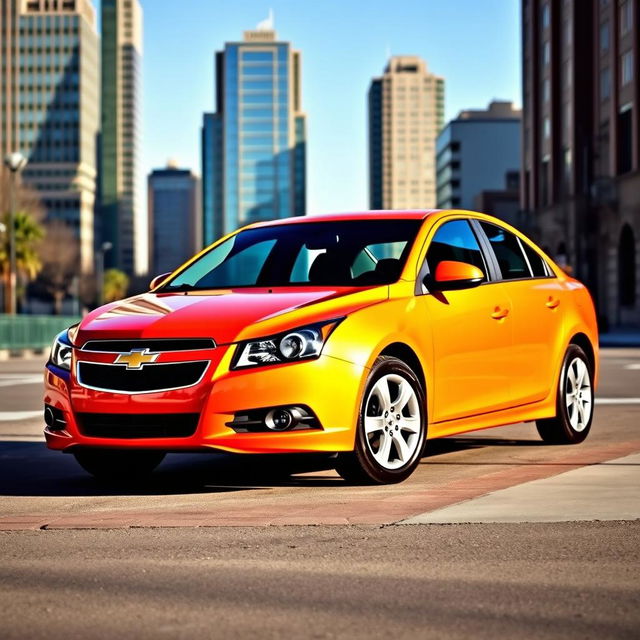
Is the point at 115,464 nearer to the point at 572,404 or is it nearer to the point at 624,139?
the point at 572,404

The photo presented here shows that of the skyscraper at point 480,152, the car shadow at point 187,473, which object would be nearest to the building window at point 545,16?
the car shadow at point 187,473

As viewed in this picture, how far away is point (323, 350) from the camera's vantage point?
699 centimetres

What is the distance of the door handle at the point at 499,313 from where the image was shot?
844 centimetres

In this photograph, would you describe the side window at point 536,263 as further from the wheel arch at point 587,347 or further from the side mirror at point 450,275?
the side mirror at point 450,275

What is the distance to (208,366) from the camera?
6.92 meters

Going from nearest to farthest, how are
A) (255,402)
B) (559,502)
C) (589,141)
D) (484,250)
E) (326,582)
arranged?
(326,582) < (559,502) < (255,402) < (484,250) < (589,141)

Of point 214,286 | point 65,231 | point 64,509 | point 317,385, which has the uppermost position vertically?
point 65,231

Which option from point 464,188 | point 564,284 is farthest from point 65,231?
point 564,284

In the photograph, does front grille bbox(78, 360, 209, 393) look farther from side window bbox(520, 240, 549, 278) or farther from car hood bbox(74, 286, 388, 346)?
side window bbox(520, 240, 549, 278)

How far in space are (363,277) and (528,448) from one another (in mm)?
2404

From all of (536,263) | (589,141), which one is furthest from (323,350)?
(589,141)

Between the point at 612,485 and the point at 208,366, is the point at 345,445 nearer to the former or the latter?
the point at 208,366

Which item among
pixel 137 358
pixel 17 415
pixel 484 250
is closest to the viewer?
pixel 137 358

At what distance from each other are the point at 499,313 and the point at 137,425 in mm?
2626
